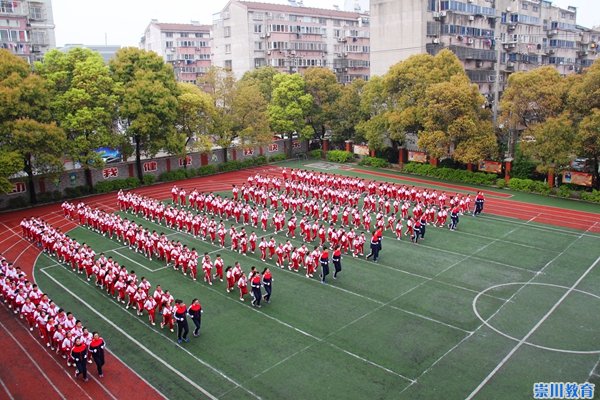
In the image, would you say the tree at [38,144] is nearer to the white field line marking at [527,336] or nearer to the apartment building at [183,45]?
the white field line marking at [527,336]

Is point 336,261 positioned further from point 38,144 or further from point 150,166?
point 150,166

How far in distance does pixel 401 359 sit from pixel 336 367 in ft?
5.22

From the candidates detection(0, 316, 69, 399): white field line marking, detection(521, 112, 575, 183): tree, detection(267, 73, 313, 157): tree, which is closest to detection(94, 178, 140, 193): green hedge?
detection(267, 73, 313, 157): tree

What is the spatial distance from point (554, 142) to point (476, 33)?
23.6 metres

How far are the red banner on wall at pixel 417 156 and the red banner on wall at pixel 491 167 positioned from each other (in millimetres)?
4396

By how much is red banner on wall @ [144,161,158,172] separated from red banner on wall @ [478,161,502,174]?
2201cm

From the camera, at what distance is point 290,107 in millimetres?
39969

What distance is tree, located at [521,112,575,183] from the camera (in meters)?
26.2

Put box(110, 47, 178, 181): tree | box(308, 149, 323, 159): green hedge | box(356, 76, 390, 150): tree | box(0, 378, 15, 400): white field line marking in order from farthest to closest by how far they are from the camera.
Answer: box(308, 149, 323, 159): green hedge, box(356, 76, 390, 150): tree, box(110, 47, 178, 181): tree, box(0, 378, 15, 400): white field line marking

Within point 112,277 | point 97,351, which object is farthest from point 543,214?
point 97,351

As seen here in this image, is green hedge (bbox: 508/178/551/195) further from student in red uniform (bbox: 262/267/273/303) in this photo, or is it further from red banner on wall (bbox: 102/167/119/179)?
red banner on wall (bbox: 102/167/119/179)

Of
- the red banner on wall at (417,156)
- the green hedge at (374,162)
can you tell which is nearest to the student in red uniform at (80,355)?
the red banner on wall at (417,156)

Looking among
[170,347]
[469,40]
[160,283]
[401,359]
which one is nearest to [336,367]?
[401,359]

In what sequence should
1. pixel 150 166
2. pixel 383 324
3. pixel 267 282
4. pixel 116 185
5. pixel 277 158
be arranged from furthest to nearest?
pixel 277 158
pixel 150 166
pixel 116 185
pixel 267 282
pixel 383 324
